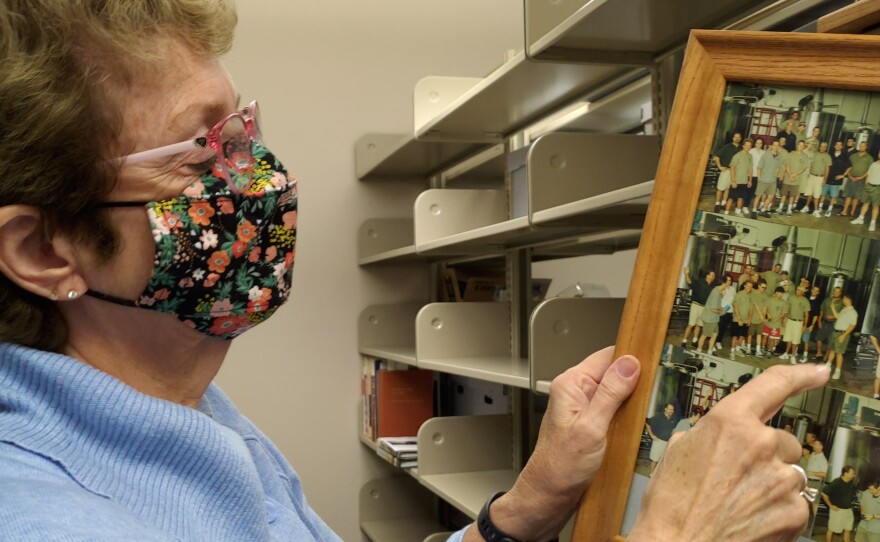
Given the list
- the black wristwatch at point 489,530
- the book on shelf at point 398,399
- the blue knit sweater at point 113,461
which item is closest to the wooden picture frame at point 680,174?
the black wristwatch at point 489,530

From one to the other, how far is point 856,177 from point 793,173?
6cm

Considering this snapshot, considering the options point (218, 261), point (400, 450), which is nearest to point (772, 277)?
point (218, 261)

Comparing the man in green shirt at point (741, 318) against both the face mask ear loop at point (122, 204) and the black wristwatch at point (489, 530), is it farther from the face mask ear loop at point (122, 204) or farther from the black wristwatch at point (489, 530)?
the face mask ear loop at point (122, 204)

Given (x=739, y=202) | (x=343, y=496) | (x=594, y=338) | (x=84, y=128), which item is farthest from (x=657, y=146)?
(x=343, y=496)

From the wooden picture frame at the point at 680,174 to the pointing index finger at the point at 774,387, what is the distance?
5.3 inches

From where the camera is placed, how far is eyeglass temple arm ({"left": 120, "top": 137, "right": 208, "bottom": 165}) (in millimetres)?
1001

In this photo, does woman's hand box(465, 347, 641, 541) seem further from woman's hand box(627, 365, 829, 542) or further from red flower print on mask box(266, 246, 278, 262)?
red flower print on mask box(266, 246, 278, 262)

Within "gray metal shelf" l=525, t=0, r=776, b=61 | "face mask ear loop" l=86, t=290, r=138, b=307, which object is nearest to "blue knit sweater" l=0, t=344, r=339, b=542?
"face mask ear loop" l=86, t=290, r=138, b=307

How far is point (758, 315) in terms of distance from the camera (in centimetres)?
86

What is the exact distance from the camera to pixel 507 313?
3.15 meters

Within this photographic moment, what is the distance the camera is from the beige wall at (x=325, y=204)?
373 centimetres

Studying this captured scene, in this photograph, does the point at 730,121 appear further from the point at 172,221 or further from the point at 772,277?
the point at 172,221

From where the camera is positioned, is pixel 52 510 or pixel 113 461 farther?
pixel 113 461

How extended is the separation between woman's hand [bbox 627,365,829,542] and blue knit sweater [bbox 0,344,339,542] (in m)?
0.46
